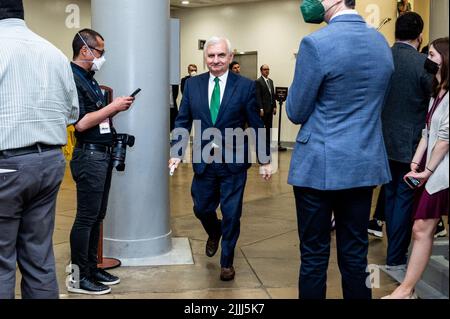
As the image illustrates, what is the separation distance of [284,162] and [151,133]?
23.8ft

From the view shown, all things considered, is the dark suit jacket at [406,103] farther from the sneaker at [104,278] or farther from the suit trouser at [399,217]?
the sneaker at [104,278]

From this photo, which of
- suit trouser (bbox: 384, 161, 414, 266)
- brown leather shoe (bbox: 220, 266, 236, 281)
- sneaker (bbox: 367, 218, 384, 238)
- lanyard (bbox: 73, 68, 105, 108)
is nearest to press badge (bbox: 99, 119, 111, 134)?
lanyard (bbox: 73, 68, 105, 108)

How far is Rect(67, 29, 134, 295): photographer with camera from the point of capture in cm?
354

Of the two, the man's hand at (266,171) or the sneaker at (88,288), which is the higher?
the man's hand at (266,171)

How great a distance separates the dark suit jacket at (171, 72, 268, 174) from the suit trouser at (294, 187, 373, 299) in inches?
49.1

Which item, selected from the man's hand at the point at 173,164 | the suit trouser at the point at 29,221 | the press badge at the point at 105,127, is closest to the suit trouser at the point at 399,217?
the man's hand at the point at 173,164

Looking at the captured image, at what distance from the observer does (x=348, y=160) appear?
265cm

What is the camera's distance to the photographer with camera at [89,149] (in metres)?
3.54

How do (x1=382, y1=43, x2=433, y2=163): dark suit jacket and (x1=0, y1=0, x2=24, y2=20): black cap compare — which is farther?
(x1=382, y1=43, x2=433, y2=163): dark suit jacket

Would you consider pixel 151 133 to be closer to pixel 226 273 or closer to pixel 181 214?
pixel 226 273

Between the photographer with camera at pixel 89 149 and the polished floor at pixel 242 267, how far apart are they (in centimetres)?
26

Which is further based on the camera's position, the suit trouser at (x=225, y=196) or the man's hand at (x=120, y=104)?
the suit trouser at (x=225, y=196)

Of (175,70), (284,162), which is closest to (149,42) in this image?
(175,70)
